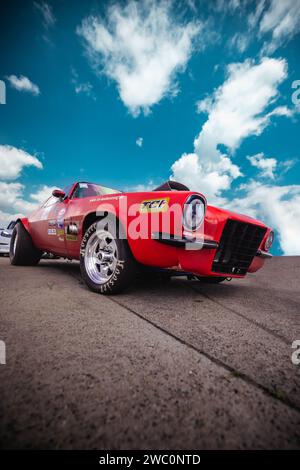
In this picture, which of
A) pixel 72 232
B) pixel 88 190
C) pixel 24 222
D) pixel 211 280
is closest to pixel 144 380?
pixel 72 232

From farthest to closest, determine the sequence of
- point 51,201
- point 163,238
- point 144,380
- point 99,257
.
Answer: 1. point 51,201
2. point 99,257
3. point 163,238
4. point 144,380

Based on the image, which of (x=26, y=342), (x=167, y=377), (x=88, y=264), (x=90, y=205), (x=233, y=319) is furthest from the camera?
(x=90, y=205)

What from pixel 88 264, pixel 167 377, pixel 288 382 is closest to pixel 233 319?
pixel 288 382

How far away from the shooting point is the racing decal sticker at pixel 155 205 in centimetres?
185

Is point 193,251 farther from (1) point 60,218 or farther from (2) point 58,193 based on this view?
(2) point 58,193

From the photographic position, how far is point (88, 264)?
243cm

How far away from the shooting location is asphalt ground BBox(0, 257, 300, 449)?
1.80ft

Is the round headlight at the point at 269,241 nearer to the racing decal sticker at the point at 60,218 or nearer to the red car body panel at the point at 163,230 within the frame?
the red car body panel at the point at 163,230

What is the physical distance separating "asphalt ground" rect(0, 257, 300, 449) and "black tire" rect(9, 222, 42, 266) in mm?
3003

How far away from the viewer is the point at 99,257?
244cm

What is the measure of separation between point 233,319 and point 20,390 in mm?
1383

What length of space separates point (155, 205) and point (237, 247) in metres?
0.95

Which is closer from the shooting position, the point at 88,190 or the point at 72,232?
the point at 72,232
